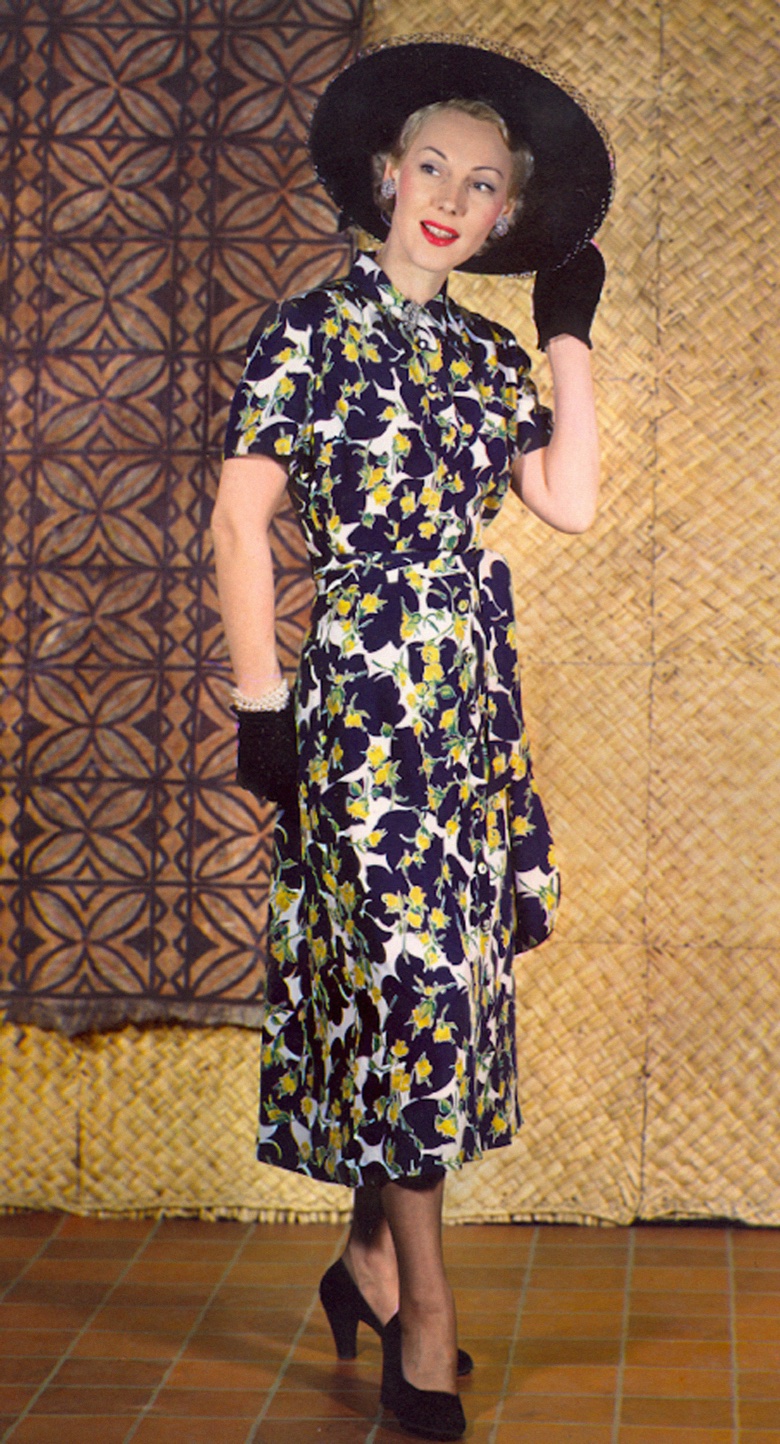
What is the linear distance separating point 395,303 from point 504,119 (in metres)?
0.35

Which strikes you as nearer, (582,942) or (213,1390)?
(213,1390)

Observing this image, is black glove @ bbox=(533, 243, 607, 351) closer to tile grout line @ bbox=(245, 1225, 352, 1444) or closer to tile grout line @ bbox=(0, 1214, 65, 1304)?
tile grout line @ bbox=(245, 1225, 352, 1444)

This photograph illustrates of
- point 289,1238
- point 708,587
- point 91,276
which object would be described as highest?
point 91,276

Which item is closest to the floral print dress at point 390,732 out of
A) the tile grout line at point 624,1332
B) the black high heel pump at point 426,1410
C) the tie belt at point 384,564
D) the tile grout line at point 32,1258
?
the tie belt at point 384,564

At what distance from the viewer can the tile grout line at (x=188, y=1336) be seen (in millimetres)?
2568

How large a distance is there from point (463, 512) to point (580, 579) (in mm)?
802

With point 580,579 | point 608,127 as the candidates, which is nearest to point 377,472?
point 580,579

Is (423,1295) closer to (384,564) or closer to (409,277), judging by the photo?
(384,564)

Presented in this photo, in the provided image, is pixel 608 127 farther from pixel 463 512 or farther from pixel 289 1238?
pixel 289 1238

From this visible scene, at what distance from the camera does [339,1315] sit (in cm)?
282

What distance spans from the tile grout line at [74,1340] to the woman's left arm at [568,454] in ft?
5.06

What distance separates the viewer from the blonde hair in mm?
2699

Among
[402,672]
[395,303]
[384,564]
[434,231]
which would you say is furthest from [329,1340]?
→ [434,231]

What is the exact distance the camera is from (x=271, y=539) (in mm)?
3438
